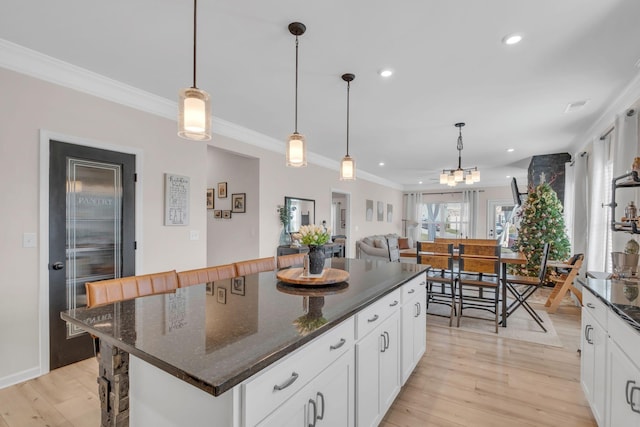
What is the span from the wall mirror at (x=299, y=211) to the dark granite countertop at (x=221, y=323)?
11.2 feet

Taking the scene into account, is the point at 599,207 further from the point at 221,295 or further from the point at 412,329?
the point at 221,295

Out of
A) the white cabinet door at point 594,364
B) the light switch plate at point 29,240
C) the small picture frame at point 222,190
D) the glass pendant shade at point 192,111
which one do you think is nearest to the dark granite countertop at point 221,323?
the glass pendant shade at point 192,111

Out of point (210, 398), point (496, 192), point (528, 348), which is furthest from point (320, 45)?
point (496, 192)

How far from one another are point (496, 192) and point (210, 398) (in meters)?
10.7

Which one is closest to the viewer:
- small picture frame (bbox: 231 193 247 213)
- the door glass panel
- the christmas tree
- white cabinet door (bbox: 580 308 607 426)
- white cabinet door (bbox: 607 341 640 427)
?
white cabinet door (bbox: 607 341 640 427)

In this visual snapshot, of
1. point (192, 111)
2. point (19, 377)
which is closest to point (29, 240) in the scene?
point (19, 377)

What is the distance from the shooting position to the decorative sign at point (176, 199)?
132 inches

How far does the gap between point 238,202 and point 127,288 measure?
3435mm

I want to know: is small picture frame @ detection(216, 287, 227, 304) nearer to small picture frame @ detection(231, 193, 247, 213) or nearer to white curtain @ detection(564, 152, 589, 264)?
small picture frame @ detection(231, 193, 247, 213)

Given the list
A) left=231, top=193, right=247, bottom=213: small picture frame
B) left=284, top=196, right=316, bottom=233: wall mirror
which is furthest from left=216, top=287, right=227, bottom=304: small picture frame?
left=284, top=196, right=316, bottom=233: wall mirror

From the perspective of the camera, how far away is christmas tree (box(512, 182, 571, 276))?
5297 mm

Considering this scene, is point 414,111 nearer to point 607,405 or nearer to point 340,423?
point 607,405

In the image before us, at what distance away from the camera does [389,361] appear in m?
1.91

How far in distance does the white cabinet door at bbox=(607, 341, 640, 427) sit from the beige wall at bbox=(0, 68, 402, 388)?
3.68m
